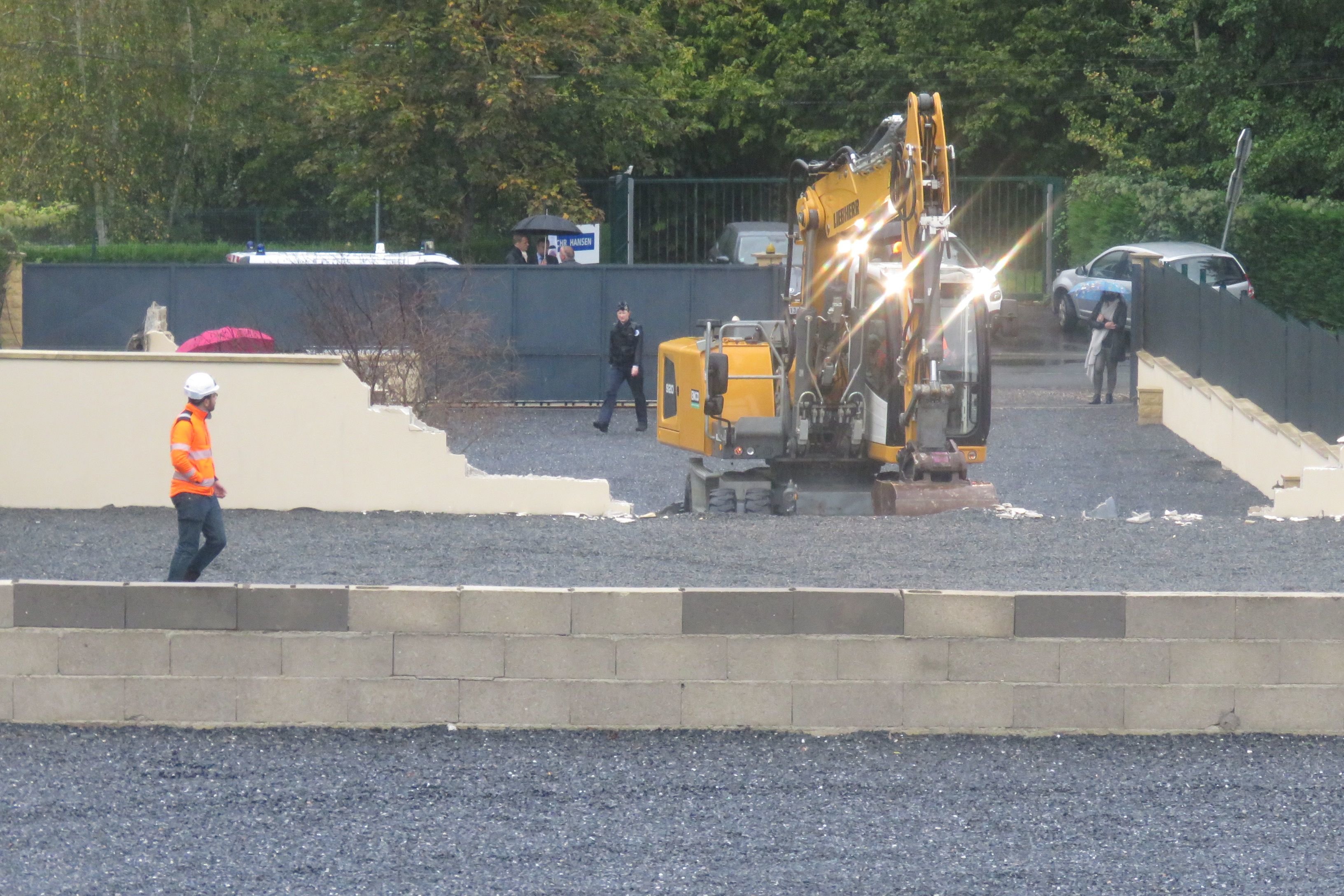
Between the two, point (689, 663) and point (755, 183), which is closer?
point (689, 663)

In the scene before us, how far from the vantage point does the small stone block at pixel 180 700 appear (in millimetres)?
7887

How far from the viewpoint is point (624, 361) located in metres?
21.4

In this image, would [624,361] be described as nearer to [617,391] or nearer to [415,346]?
[617,391]

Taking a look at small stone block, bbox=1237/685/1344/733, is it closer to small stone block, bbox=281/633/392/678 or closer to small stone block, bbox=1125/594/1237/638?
small stone block, bbox=1125/594/1237/638

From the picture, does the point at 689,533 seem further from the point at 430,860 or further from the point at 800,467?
the point at 430,860

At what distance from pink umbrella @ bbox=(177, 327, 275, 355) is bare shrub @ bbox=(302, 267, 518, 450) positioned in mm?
1053

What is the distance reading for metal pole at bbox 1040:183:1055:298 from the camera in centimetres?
3303

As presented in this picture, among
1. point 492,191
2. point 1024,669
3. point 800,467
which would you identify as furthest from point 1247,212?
point 1024,669

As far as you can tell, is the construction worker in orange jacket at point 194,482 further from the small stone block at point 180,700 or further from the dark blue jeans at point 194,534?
the small stone block at point 180,700

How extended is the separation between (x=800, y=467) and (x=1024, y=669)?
7.40m

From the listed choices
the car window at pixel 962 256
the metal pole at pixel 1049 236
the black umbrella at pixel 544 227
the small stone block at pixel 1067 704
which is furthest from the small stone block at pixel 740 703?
A: the metal pole at pixel 1049 236

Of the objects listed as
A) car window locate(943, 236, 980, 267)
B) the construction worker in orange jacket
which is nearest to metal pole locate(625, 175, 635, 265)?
car window locate(943, 236, 980, 267)

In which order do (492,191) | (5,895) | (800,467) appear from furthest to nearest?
(492,191) → (800,467) → (5,895)

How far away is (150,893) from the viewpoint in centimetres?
612
